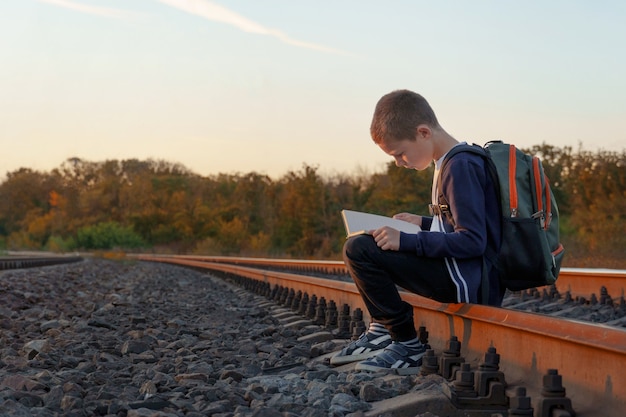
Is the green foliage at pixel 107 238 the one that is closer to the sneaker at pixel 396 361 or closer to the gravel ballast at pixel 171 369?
the gravel ballast at pixel 171 369

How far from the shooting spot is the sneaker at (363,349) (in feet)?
14.4

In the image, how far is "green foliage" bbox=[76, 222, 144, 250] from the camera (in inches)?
2803

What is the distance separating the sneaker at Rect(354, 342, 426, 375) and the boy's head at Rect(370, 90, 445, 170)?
87cm

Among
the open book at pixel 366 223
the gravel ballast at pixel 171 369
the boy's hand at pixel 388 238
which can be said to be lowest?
the gravel ballast at pixel 171 369

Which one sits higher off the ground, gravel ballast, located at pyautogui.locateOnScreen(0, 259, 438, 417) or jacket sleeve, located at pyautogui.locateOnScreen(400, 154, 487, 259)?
jacket sleeve, located at pyautogui.locateOnScreen(400, 154, 487, 259)

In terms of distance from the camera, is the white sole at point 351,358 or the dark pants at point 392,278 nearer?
the dark pants at point 392,278

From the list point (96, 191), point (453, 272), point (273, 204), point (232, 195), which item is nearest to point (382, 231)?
point (453, 272)

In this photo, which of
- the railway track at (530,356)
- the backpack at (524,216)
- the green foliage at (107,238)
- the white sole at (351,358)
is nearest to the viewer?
the railway track at (530,356)

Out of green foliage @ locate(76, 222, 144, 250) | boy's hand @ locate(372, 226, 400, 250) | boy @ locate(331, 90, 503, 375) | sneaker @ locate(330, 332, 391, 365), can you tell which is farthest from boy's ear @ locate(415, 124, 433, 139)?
green foliage @ locate(76, 222, 144, 250)

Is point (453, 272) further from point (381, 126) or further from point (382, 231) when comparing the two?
point (381, 126)

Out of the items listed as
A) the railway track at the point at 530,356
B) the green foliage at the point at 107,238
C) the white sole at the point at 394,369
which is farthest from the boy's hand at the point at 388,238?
the green foliage at the point at 107,238

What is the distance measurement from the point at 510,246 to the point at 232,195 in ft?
260

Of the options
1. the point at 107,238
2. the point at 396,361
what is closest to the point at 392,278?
the point at 396,361

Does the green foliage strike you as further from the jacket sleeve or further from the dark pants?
the jacket sleeve
